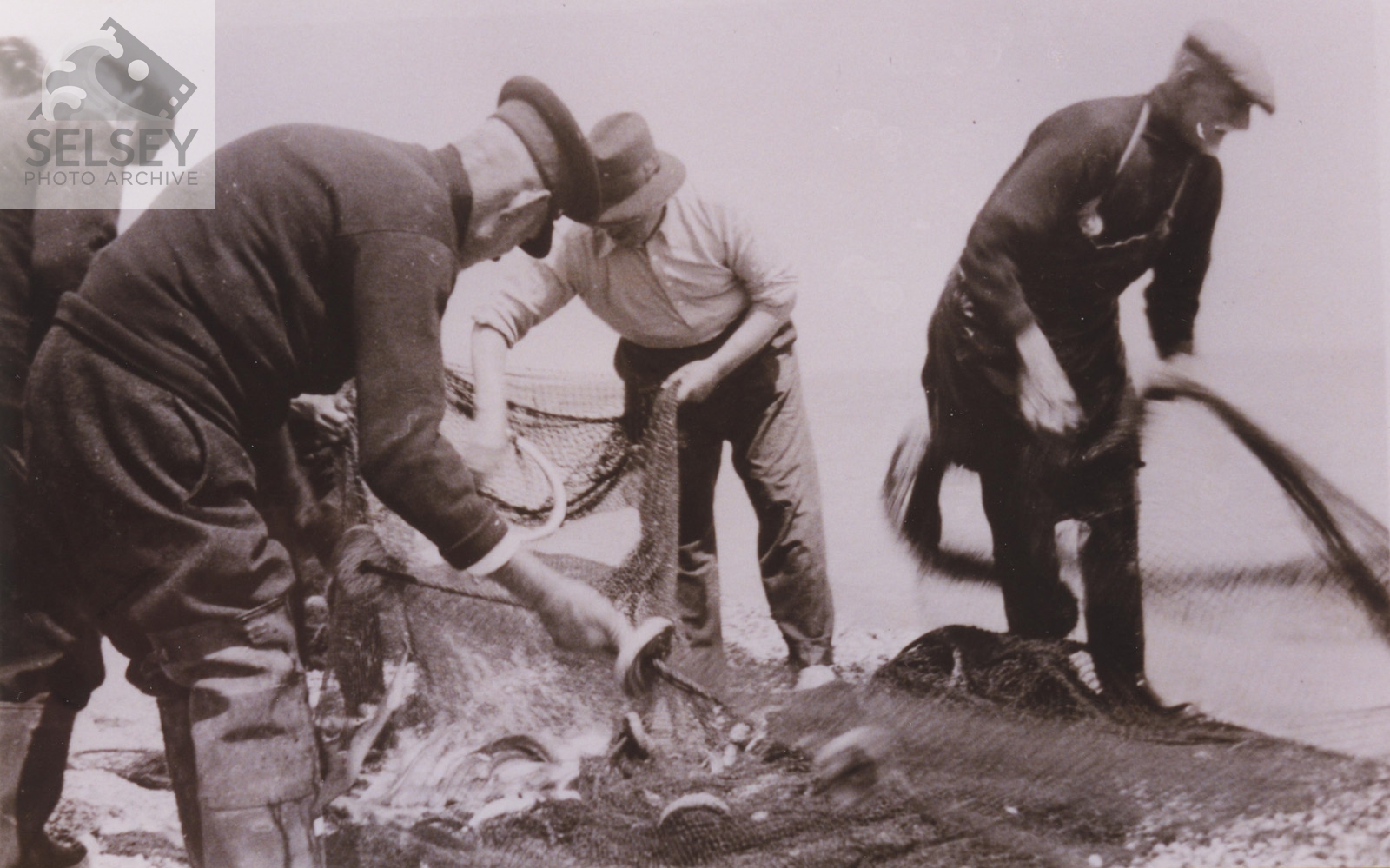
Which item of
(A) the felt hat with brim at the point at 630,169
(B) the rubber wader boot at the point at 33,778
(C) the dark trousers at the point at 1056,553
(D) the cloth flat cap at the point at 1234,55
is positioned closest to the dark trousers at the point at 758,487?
(A) the felt hat with brim at the point at 630,169

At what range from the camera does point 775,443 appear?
7.92 ft

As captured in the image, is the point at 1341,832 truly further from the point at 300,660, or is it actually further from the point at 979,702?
the point at 300,660

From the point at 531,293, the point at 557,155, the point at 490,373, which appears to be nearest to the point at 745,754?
the point at 490,373

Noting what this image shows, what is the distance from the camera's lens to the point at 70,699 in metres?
2.33

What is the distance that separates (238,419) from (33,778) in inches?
37.8

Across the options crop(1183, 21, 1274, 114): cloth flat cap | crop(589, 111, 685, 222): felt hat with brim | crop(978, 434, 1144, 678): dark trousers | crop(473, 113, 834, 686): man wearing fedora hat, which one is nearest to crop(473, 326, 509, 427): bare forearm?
crop(473, 113, 834, 686): man wearing fedora hat

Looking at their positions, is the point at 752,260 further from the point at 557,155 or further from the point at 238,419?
the point at 238,419

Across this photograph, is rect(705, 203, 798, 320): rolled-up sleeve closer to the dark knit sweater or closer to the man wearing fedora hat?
the man wearing fedora hat

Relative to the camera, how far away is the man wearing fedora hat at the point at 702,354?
2385mm

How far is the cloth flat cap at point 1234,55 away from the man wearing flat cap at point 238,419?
1.80 m

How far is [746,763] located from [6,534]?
173cm

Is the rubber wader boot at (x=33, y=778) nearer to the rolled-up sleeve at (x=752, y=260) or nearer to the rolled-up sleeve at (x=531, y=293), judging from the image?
the rolled-up sleeve at (x=531, y=293)

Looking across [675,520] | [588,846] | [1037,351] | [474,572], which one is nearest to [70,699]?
[474,572]

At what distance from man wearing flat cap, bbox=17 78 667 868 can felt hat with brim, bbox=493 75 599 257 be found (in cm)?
22
